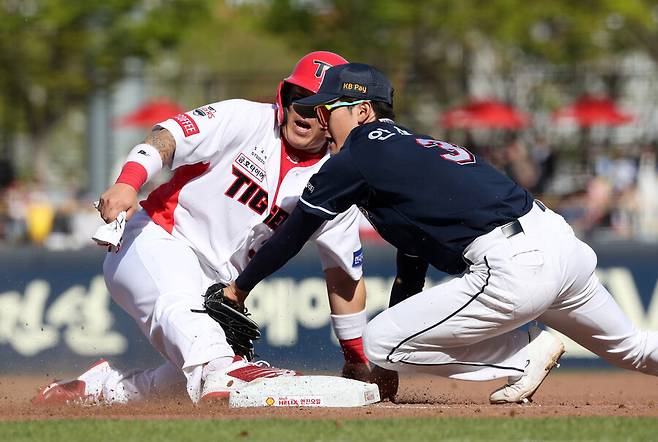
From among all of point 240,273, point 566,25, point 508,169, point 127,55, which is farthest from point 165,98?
point 240,273

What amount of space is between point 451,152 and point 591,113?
13.0 meters

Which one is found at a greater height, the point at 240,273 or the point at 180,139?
the point at 180,139

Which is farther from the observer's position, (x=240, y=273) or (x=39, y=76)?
(x=39, y=76)

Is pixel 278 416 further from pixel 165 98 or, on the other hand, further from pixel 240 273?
pixel 165 98

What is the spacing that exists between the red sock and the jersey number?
5.77ft

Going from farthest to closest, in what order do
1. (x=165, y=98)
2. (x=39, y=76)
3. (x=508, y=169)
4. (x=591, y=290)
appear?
(x=39, y=76) → (x=165, y=98) → (x=508, y=169) → (x=591, y=290)

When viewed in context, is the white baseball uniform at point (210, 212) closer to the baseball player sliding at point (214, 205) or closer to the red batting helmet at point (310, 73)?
the baseball player sliding at point (214, 205)

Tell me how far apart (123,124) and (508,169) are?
22.1 feet

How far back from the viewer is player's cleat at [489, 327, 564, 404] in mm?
6555

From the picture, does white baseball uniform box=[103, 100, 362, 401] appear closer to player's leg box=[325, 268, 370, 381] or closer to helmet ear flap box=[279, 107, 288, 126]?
helmet ear flap box=[279, 107, 288, 126]

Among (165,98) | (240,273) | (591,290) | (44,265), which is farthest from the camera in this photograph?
(165,98)

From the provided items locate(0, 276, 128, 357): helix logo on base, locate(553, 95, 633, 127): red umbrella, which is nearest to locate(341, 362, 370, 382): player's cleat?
locate(0, 276, 128, 357): helix logo on base

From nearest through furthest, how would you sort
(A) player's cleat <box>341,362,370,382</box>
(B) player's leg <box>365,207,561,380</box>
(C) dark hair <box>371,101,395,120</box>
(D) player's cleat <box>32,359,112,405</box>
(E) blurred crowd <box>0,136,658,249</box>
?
(B) player's leg <box>365,207,561,380</box>
(C) dark hair <box>371,101,395,120</box>
(A) player's cleat <box>341,362,370,382</box>
(D) player's cleat <box>32,359,112,405</box>
(E) blurred crowd <box>0,136,658,249</box>

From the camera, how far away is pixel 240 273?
272 inches
